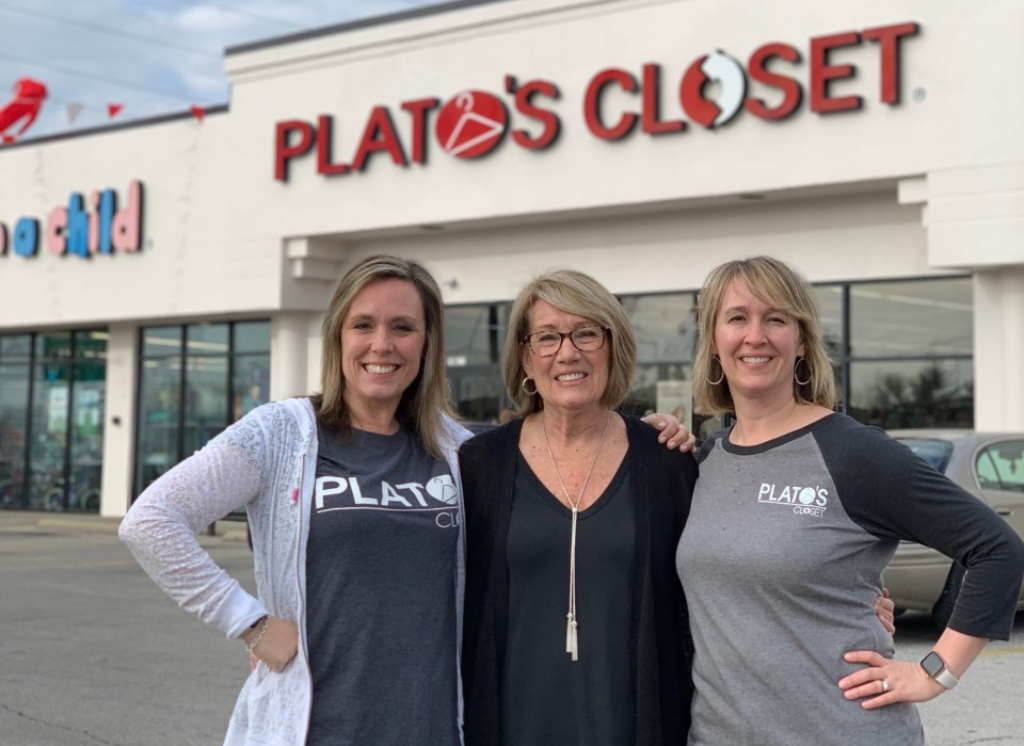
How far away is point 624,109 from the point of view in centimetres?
1672

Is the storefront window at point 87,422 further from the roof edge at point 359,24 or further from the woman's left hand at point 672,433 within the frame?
the woman's left hand at point 672,433

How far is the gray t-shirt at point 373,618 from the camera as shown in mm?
3020

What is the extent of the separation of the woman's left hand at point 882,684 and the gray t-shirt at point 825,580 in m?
0.02

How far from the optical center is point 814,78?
1517 cm

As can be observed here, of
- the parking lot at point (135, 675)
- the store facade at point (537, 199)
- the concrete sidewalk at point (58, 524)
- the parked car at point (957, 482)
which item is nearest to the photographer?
the parking lot at point (135, 675)

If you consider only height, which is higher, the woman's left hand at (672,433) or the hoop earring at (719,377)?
the hoop earring at (719,377)

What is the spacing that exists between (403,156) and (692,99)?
4573mm

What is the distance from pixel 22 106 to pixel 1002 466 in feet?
67.1

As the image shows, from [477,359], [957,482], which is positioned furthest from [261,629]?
[477,359]

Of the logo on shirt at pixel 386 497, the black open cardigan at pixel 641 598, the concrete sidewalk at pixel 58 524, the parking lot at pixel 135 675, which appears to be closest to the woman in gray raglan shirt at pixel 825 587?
the black open cardigan at pixel 641 598

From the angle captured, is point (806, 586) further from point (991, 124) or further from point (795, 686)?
point (991, 124)

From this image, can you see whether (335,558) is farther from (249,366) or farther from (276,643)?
(249,366)

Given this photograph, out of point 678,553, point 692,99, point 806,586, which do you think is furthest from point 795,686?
point 692,99

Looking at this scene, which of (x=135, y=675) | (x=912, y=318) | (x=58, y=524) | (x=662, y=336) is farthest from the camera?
(x=58, y=524)
